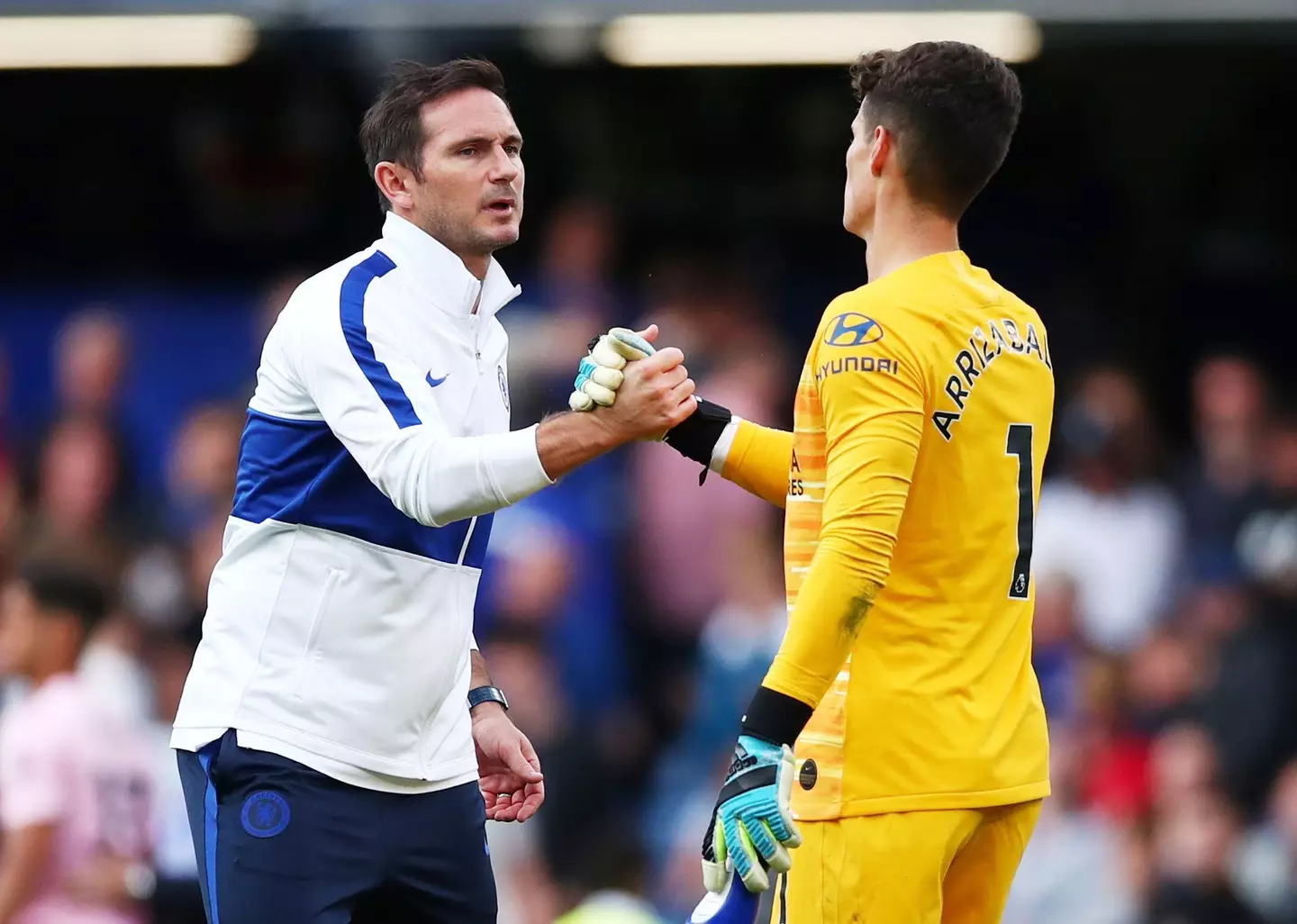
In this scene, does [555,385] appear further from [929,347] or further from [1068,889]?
[929,347]

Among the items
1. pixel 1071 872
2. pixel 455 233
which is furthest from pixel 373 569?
pixel 1071 872

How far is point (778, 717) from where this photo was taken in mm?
3572

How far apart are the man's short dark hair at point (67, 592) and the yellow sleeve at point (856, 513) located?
4.37m

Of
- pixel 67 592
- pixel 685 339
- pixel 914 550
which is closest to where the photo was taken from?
pixel 914 550

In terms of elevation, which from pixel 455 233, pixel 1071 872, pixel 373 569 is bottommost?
pixel 1071 872

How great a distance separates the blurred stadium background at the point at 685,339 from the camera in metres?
8.52

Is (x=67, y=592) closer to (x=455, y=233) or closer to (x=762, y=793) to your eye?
(x=455, y=233)

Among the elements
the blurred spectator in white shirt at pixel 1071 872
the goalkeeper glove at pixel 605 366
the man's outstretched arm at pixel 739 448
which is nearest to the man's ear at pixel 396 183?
the goalkeeper glove at pixel 605 366

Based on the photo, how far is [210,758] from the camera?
403 centimetres

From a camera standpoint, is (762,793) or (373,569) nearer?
(762,793)

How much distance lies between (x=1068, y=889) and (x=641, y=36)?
4309 mm

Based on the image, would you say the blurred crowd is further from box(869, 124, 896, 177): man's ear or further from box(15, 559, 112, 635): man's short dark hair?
box(869, 124, 896, 177): man's ear

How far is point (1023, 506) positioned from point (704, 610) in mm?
5577

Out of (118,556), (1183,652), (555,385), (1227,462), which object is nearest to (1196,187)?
(1227,462)
